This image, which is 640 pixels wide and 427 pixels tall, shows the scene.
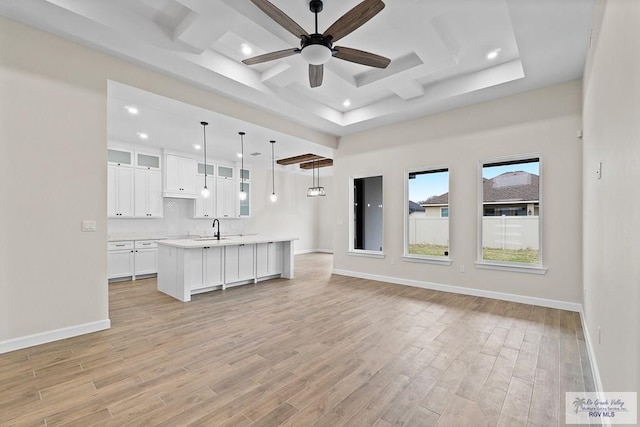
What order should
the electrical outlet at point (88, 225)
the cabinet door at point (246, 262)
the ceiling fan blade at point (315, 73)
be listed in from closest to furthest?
the ceiling fan blade at point (315, 73) < the electrical outlet at point (88, 225) < the cabinet door at point (246, 262)

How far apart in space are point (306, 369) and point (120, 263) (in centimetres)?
537

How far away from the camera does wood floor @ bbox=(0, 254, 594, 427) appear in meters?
1.93

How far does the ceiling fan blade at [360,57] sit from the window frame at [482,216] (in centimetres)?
282

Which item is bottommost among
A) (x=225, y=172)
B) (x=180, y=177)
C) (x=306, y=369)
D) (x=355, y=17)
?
(x=306, y=369)

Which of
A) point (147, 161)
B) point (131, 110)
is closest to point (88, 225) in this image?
point (131, 110)

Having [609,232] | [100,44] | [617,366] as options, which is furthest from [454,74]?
[100,44]

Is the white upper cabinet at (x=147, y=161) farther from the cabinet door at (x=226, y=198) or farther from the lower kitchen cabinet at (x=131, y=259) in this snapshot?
the lower kitchen cabinet at (x=131, y=259)

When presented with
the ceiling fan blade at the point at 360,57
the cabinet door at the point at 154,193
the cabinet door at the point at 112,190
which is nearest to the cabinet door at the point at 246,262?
the cabinet door at the point at 154,193

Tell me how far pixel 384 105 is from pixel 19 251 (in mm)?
5415

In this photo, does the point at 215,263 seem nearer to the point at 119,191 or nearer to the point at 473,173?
the point at 119,191

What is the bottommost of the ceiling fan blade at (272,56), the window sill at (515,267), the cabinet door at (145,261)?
the cabinet door at (145,261)

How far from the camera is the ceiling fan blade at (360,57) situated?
2.82 m

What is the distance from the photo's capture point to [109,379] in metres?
2.33

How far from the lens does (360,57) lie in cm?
294
